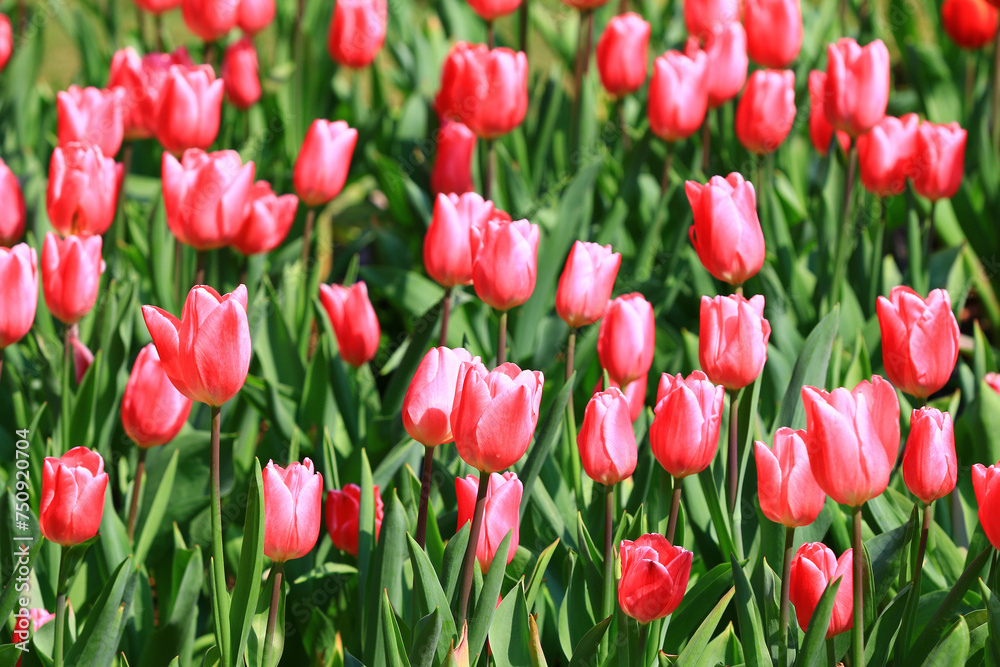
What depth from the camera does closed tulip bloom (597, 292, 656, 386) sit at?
138cm

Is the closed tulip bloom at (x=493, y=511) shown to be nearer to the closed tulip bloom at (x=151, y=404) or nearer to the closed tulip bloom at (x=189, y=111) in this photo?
the closed tulip bloom at (x=151, y=404)

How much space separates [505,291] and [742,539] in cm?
51

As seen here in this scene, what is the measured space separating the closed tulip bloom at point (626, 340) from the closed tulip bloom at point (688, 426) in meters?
0.25

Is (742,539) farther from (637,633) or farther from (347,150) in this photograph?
(347,150)

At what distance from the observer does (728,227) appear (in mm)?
1360

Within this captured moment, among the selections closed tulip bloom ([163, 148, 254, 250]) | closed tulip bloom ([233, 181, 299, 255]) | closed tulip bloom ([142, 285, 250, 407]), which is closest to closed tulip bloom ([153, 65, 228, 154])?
closed tulip bloom ([233, 181, 299, 255])

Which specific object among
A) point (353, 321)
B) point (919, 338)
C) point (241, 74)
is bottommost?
point (241, 74)

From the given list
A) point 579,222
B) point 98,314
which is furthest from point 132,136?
point 579,222

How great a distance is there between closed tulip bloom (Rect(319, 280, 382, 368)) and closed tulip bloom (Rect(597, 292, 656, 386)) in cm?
44

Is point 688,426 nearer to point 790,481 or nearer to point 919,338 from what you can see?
point 790,481

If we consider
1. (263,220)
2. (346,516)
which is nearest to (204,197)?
(263,220)

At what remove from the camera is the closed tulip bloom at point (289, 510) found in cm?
105

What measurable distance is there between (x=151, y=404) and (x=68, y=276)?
0.87 ft

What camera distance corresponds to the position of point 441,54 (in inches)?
132
